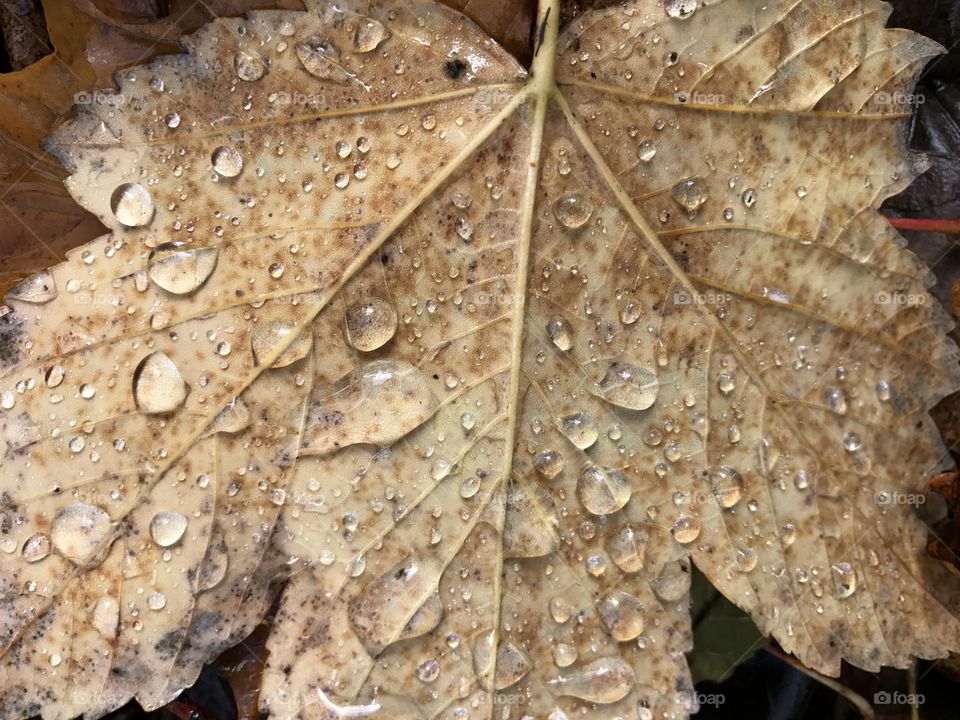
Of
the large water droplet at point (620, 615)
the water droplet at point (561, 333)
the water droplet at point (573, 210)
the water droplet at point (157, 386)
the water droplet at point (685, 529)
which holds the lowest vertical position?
the large water droplet at point (620, 615)

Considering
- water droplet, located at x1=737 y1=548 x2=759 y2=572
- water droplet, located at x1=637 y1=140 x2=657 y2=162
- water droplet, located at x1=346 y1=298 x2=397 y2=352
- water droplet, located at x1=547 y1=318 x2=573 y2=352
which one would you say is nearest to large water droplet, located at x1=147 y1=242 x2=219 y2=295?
water droplet, located at x1=346 y1=298 x2=397 y2=352

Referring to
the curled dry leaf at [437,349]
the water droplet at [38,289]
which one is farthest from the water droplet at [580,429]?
the water droplet at [38,289]

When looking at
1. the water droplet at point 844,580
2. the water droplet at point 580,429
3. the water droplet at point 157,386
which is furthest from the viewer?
the water droplet at point 844,580

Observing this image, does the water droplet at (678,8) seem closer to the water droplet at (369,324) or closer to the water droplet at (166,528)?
the water droplet at (369,324)

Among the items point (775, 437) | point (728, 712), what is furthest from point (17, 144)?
point (728, 712)

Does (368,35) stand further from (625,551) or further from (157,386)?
(625,551)

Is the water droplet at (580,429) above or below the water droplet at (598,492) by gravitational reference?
above

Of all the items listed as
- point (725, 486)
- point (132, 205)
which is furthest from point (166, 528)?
point (725, 486)
